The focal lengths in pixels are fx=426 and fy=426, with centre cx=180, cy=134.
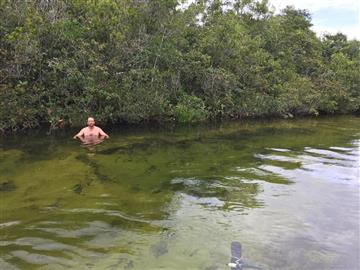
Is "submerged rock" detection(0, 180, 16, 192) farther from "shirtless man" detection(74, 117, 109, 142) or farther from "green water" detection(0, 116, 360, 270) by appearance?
"shirtless man" detection(74, 117, 109, 142)

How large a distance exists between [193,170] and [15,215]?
14.5ft

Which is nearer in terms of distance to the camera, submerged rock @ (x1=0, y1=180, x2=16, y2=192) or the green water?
the green water

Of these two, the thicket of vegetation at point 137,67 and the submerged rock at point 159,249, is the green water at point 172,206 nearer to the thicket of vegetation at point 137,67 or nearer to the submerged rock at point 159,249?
the submerged rock at point 159,249

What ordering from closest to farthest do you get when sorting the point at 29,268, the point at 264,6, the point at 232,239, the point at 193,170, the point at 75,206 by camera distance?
the point at 29,268 → the point at 232,239 → the point at 75,206 → the point at 193,170 → the point at 264,6

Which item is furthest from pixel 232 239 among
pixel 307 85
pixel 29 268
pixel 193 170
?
pixel 307 85

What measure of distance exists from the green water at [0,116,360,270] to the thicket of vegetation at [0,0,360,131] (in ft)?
8.43

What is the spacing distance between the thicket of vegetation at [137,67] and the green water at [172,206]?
2.57 metres

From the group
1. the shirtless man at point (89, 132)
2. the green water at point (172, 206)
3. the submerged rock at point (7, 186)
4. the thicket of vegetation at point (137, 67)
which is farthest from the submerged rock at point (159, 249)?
the thicket of vegetation at point (137, 67)

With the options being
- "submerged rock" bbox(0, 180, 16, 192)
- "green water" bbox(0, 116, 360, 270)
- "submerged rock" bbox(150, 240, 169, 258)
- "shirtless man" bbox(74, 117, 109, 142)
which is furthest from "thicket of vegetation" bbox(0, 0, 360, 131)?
"submerged rock" bbox(150, 240, 169, 258)

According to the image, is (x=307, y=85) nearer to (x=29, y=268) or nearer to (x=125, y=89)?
(x=125, y=89)

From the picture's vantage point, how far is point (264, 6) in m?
27.8

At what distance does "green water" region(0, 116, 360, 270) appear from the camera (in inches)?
198

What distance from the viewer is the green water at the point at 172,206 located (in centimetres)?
504

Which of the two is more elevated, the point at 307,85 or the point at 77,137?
the point at 307,85
